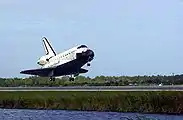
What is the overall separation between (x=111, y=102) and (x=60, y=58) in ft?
248

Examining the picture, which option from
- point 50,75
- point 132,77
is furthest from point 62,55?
point 132,77

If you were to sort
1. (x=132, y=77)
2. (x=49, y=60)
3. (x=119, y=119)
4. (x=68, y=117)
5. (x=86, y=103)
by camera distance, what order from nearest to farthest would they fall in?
(x=119, y=119) → (x=68, y=117) → (x=86, y=103) → (x=49, y=60) → (x=132, y=77)

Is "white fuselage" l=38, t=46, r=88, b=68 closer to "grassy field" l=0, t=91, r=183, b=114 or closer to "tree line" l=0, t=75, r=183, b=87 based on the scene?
"tree line" l=0, t=75, r=183, b=87

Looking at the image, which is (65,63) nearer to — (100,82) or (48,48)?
(100,82)

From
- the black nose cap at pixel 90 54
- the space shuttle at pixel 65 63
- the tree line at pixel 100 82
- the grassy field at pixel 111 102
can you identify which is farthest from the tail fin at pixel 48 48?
the grassy field at pixel 111 102

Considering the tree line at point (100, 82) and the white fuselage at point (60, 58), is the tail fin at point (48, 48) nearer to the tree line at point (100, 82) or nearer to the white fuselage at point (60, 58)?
the white fuselage at point (60, 58)

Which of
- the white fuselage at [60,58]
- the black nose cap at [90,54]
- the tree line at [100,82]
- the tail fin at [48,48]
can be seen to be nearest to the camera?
the tree line at [100,82]

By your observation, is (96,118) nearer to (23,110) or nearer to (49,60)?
(23,110)

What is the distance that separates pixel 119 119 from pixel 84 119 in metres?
3.65

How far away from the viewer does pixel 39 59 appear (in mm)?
144750

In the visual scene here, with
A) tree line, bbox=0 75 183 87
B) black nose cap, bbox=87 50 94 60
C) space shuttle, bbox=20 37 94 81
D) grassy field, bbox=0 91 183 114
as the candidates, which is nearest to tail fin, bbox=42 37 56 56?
space shuttle, bbox=20 37 94 81

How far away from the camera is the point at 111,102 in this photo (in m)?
55.4

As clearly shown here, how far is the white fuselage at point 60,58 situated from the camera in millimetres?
122719

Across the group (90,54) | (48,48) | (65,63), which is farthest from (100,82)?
(48,48)
